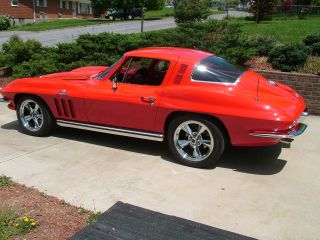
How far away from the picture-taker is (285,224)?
4.07 m

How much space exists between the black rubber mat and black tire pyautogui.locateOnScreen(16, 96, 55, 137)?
2776 millimetres

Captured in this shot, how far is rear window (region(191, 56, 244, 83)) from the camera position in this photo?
215 inches

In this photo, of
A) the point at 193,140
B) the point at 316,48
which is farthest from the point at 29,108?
the point at 316,48

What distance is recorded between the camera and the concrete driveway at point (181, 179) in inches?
166

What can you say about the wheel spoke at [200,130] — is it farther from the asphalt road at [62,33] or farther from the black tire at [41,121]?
the asphalt road at [62,33]

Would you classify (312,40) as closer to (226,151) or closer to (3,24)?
(226,151)

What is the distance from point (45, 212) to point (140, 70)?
2.47 m

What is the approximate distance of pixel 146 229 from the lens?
3783 millimetres

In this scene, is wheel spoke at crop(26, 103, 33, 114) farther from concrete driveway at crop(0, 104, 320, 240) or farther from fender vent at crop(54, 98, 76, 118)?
fender vent at crop(54, 98, 76, 118)

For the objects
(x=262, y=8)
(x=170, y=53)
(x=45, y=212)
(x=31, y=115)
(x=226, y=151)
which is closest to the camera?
(x=45, y=212)

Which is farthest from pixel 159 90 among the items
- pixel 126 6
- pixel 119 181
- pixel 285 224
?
pixel 126 6

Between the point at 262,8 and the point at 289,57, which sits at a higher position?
the point at 262,8

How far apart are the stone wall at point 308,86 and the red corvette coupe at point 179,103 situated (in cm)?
260

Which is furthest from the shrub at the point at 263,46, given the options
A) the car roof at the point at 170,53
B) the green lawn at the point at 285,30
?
the car roof at the point at 170,53
